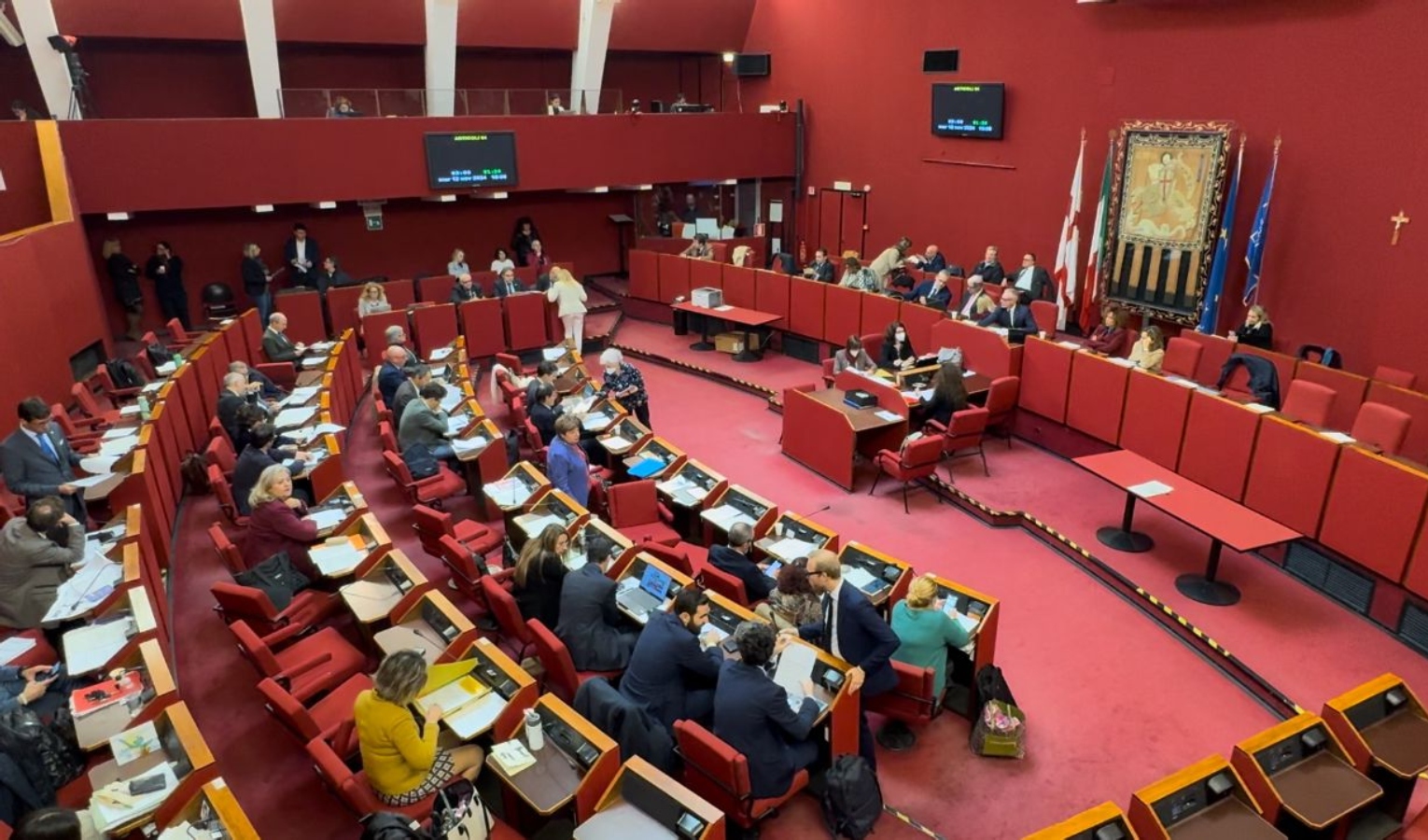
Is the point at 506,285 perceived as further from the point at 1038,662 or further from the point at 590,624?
the point at 1038,662

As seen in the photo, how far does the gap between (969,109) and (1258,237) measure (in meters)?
5.61

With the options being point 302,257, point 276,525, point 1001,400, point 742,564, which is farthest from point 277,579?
point 302,257

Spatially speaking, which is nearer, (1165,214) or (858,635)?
(858,635)

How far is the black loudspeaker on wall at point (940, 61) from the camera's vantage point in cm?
1519

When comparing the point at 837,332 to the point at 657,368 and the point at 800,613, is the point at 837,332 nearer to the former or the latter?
the point at 657,368

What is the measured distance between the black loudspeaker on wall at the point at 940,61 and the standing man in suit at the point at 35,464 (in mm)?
13759

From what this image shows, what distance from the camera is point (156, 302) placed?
15133mm

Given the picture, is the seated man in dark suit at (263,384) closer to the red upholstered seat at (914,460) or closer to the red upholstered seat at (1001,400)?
the red upholstered seat at (914,460)

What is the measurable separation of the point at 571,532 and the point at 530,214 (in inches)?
528

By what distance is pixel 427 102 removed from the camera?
15680mm

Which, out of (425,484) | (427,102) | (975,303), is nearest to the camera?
(425,484)

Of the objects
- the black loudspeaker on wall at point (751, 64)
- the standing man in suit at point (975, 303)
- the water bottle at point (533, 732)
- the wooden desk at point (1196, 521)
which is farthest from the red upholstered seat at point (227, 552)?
the black loudspeaker on wall at point (751, 64)

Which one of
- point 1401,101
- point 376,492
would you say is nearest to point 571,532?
point 376,492

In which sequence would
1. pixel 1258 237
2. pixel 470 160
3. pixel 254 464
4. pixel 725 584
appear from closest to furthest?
pixel 725 584 < pixel 254 464 < pixel 1258 237 < pixel 470 160
